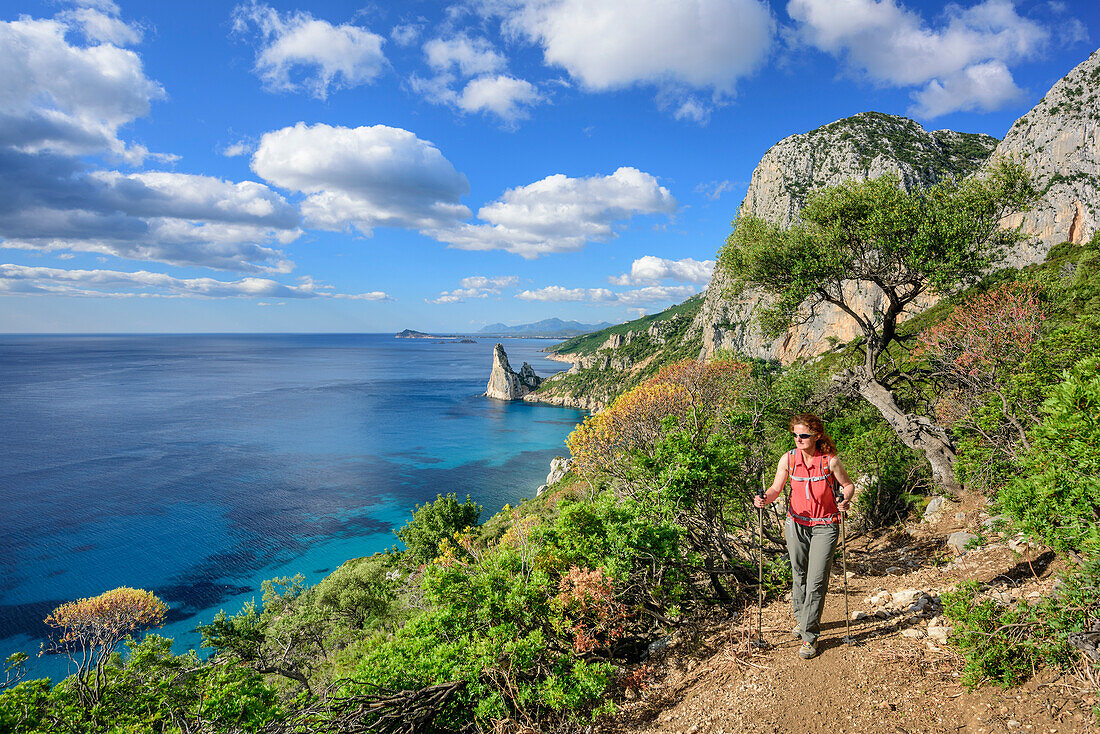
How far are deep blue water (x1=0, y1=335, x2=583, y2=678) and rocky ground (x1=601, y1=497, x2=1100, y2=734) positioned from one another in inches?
1319

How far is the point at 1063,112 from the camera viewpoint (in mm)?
52688

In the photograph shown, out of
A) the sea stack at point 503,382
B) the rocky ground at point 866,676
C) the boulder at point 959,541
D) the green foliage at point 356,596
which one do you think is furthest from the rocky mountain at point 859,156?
the rocky ground at point 866,676

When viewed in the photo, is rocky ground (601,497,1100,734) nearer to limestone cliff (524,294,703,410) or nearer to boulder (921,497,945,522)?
boulder (921,497,945,522)

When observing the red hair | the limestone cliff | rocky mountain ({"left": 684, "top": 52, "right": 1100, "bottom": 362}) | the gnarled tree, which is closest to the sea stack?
the limestone cliff

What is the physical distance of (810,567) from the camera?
200 inches

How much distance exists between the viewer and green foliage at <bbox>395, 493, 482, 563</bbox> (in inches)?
1114

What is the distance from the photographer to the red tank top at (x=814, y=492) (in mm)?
4961

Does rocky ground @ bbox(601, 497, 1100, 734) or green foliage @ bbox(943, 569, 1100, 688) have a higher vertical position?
green foliage @ bbox(943, 569, 1100, 688)

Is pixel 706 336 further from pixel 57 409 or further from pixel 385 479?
pixel 57 409

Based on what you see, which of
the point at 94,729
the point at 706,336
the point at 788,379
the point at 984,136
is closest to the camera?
the point at 94,729

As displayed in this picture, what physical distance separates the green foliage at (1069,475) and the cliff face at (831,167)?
61642mm

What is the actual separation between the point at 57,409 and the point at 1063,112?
503 feet

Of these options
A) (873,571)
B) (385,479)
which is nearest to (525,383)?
(385,479)

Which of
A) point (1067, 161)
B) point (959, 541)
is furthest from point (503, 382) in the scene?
point (959, 541)
